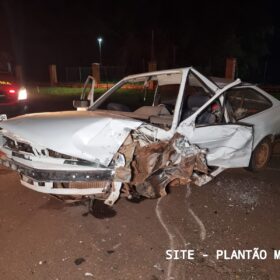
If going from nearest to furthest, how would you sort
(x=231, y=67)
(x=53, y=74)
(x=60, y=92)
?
(x=231, y=67)
(x=60, y=92)
(x=53, y=74)

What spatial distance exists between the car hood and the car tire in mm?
2463

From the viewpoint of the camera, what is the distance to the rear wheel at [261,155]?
465 centimetres

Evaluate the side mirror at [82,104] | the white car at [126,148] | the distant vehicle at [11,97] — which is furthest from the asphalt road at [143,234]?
the distant vehicle at [11,97]

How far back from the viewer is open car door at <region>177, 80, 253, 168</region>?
3.71 metres

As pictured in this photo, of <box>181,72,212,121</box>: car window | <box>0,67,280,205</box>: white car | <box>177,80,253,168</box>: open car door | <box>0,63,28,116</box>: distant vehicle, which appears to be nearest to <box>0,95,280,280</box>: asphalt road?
<box>0,67,280,205</box>: white car

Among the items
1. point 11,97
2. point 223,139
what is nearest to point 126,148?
point 223,139

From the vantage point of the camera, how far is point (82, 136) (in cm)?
294

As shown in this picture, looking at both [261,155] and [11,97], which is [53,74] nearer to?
[11,97]

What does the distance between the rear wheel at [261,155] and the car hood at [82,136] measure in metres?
2.46

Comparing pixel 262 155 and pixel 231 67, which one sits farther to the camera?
pixel 231 67

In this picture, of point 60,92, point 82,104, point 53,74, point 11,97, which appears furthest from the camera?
point 53,74

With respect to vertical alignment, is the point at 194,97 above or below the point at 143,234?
above

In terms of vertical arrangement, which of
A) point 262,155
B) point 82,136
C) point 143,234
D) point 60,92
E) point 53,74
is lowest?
point 143,234

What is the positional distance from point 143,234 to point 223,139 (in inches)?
65.0
